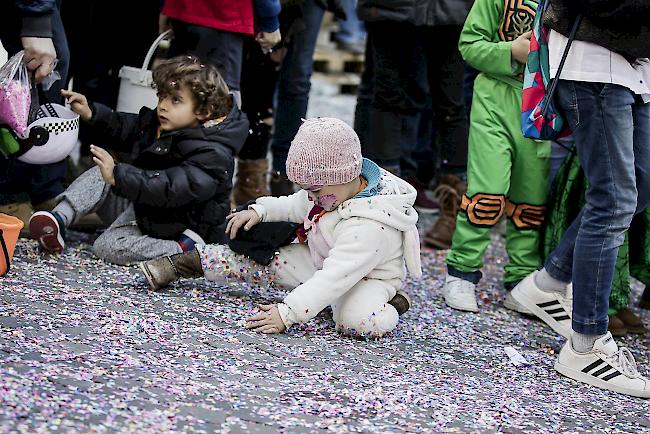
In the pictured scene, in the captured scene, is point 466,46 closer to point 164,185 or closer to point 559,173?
point 559,173

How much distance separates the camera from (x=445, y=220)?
5023 mm

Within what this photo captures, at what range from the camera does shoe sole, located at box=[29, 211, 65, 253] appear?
12.6 ft

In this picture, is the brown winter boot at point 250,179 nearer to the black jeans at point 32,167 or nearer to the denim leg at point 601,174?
the black jeans at point 32,167

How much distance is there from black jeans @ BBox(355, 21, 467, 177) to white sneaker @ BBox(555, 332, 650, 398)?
1873 millimetres

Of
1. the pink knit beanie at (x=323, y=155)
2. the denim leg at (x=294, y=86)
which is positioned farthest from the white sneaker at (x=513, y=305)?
the denim leg at (x=294, y=86)

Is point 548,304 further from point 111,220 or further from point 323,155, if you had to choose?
point 111,220

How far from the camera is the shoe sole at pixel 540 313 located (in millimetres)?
3680

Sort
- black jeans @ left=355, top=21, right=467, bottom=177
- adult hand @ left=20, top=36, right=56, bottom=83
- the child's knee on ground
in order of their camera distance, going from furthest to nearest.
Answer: black jeans @ left=355, top=21, right=467, bottom=177, adult hand @ left=20, top=36, right=56, bottom=83, the child's knee on ground

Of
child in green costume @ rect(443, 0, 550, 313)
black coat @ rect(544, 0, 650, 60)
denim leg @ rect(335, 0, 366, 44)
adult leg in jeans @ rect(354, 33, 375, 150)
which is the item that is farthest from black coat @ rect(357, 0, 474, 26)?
denim leg @ rect(335, 0, 366, 44)

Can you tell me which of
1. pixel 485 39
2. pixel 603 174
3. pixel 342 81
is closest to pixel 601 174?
pixel 603 174

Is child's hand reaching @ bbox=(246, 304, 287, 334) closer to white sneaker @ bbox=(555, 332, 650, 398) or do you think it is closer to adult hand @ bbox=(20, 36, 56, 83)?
white sneaker @ bbox=(555, 332, 650, 398)

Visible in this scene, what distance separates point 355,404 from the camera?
2.75m

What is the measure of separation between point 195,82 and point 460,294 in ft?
4.47

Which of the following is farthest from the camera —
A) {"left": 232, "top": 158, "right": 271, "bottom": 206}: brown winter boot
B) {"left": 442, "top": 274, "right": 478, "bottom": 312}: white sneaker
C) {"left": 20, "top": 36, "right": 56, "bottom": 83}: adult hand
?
{"left": 232, "top": 158, "right": 271, "bottom": 206}: brown winter boot
